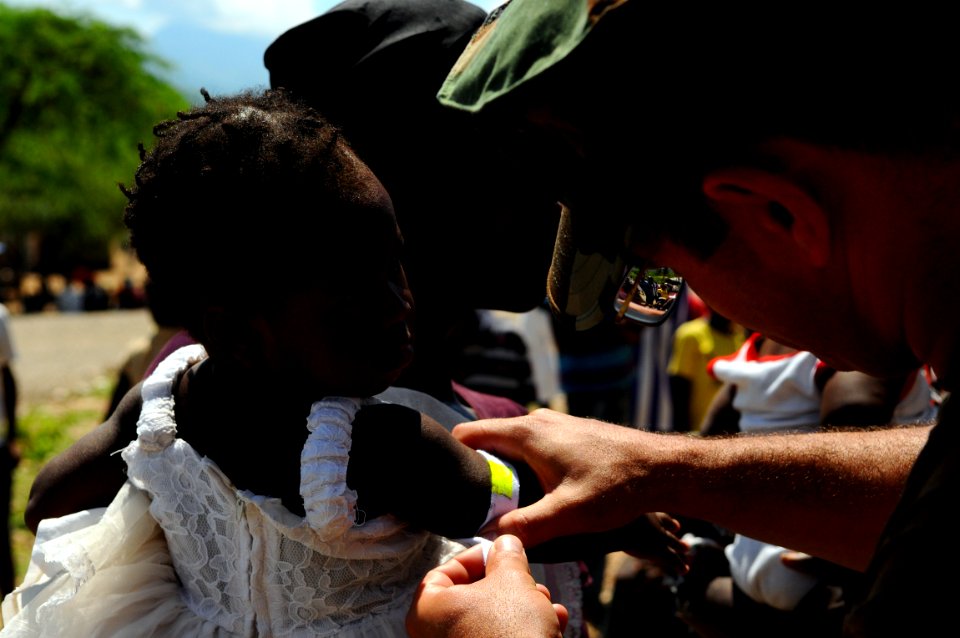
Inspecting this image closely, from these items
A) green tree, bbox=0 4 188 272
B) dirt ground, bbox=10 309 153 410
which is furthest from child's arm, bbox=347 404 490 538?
green tree, bbox=0 4 188 272

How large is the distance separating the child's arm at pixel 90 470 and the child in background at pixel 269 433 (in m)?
0.08

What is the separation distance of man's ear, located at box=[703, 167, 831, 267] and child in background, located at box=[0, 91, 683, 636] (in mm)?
612

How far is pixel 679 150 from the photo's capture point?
1330 millimetres

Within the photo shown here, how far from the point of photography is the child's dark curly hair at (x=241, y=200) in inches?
60.8

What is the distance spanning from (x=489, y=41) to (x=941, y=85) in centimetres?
62

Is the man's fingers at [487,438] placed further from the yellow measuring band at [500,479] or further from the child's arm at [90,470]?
the child's arm at [90,470]

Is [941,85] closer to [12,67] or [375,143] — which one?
[375,143]

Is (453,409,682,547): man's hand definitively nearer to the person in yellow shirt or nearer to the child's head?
the child's head

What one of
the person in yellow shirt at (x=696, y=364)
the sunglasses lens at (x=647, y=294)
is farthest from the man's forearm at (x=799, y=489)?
the person in yellow shirt at (x=696, y=364)

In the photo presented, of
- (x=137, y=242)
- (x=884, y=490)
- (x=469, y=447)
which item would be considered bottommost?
(x=884, y=490)

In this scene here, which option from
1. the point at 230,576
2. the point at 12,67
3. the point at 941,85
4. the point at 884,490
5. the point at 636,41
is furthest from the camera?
the point at 12,67

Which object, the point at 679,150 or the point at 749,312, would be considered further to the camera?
the point at 749,312

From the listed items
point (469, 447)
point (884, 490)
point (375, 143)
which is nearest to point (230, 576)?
point (469, 447)

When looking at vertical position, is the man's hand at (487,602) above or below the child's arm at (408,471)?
Result: below
